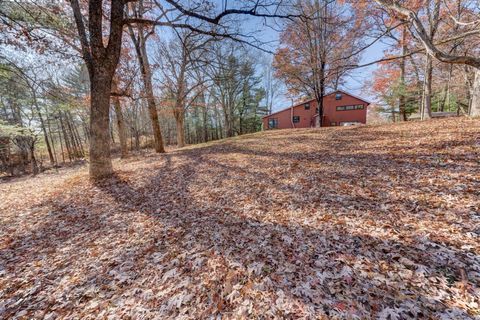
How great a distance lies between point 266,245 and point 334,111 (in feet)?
80.7

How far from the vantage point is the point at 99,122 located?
5250mm

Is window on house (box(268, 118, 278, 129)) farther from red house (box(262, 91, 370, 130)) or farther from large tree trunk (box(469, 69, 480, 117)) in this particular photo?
large tree trunk (box(469, 69, 480, 117))

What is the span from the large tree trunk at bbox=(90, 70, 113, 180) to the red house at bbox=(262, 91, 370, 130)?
20462 millimetres

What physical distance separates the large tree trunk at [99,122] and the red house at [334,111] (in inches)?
806

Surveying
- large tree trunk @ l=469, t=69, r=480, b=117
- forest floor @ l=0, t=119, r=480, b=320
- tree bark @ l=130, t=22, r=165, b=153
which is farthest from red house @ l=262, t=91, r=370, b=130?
forest floor @ l=0, t=119, r=480, b=320

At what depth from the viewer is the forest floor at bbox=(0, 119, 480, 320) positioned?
1830 mm

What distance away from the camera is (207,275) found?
87.7 inches

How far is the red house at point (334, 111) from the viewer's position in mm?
22594

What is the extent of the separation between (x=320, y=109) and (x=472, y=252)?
13.9 metres

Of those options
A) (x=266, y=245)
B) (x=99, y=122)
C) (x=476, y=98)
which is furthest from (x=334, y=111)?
(x=266, y=245)

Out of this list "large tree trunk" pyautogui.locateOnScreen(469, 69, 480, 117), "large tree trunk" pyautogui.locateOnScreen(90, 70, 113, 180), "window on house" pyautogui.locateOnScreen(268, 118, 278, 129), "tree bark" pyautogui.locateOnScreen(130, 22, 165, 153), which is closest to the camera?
"large tree trunk" pyautogui.locateOnScreen(90, 70, 113, 180)

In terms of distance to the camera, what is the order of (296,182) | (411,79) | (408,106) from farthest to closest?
(408,106) → (411,79) → (296,182)

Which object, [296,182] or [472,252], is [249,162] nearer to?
[296,182]

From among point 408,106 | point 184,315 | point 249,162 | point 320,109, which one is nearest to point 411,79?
point 408,106
